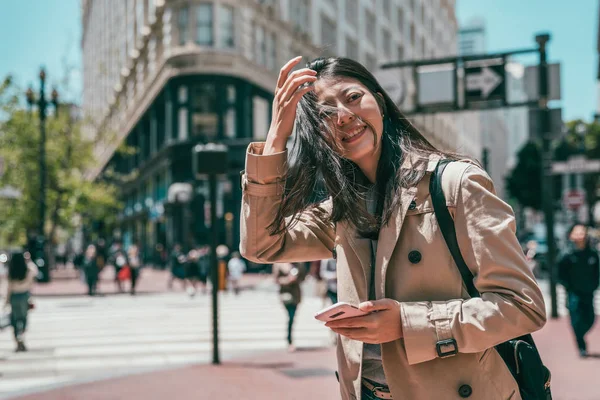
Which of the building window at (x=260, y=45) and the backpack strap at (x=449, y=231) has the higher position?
the building window at (x=260, y=45)

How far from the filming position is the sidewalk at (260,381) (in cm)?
701

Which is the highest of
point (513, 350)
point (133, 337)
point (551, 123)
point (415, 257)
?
point (551, 123)

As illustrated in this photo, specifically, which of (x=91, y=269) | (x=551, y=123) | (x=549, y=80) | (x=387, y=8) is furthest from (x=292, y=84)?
(x=387, y=8)

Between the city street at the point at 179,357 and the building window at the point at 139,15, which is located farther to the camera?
the building window at the point at 139,15

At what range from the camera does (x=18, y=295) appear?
1066cm

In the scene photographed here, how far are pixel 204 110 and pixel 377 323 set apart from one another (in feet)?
116

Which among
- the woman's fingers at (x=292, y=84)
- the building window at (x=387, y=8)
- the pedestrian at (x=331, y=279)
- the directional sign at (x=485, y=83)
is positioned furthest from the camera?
the building window at (x=387, y=8)

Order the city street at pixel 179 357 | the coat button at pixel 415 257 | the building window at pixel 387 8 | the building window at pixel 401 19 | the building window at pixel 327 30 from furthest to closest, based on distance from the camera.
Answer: the building window at pixel 401 19 < the building window at pixel 387 8 < the building window at pixel 327 30 < the city street at pixel 179 357 < the coat button at pixel 415 257

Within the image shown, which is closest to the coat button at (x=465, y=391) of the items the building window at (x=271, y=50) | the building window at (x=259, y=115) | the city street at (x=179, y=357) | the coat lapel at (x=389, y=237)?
the coat lapel at (x=389, y=237)

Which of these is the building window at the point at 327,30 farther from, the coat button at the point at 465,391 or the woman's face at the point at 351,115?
the coat button at the point at 465,391

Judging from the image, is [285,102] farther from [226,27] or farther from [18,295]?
[226,27]

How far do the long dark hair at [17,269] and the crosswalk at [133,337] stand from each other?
118cm

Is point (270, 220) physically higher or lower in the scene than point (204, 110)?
lower

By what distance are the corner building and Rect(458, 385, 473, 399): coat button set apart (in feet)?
91.1
